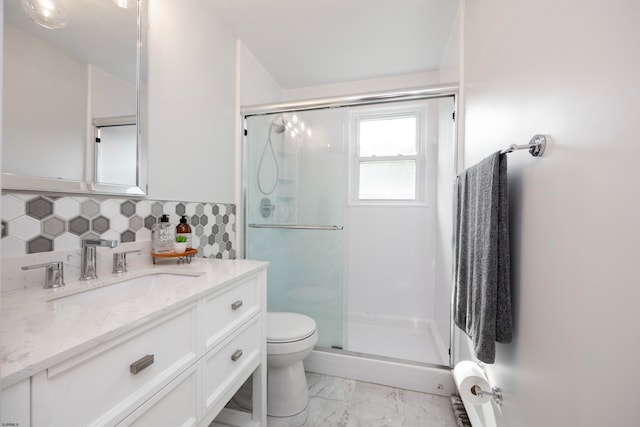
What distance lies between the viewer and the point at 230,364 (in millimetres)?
1072

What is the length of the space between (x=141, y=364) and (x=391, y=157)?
2.46 m

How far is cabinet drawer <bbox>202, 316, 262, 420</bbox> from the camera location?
950mm

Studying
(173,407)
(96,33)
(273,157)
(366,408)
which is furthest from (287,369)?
(96,33)

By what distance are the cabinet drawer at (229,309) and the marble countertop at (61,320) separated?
2.6 inches

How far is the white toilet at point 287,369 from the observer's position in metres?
1.47

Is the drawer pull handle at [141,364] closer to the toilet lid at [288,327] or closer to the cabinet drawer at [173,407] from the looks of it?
the cabinet drawer at [173,407]

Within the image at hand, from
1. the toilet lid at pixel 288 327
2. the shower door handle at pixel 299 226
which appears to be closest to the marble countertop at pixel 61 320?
the toilet lid at pixel 288 327

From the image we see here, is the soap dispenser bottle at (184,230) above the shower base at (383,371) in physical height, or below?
above

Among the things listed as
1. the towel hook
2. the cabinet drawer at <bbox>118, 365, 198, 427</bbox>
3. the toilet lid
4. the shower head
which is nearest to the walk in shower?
the shower head

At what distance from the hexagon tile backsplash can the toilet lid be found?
60 cm

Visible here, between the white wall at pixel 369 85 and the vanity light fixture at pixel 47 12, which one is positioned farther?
the white wall at pixel 369 85

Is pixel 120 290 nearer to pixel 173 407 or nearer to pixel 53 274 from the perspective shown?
pixel 53 274

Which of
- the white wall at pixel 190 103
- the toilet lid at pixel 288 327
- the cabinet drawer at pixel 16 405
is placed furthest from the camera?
the toilet lid at pixel 288 327

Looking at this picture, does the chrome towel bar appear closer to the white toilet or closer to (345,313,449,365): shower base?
the white toilet
